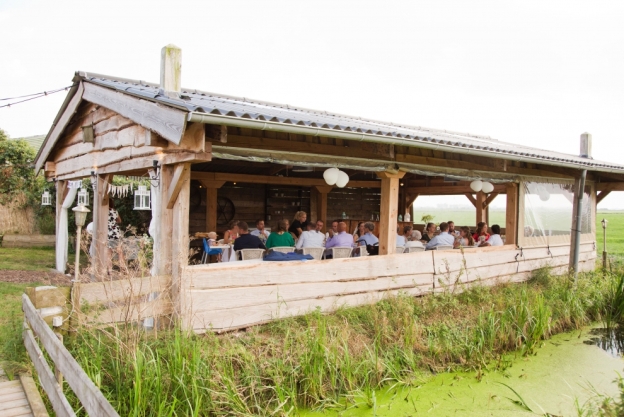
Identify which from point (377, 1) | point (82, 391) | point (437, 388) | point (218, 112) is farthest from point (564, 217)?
point (377, 1)

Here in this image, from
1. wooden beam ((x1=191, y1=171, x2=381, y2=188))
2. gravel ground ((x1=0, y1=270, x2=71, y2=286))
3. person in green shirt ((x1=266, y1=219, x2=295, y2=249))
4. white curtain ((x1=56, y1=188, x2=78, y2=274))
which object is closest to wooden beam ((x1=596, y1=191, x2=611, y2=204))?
wooden beam ((x1=191, y1=171, x2=381, y2=188))

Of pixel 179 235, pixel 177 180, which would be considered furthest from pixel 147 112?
pixel 179 235

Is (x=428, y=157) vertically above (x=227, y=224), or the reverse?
(x=428, y=157)

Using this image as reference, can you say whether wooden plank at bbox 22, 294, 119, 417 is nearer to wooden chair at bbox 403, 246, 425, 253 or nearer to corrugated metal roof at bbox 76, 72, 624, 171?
corrugated metal roof at bbox 76, 72, 624, 171

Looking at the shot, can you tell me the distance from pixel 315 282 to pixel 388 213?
171cm

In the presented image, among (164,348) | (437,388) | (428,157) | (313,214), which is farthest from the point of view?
(313,214)

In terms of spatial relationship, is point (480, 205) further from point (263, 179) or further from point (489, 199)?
point (263, 179)

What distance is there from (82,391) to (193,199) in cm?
957

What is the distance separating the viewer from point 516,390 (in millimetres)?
4863

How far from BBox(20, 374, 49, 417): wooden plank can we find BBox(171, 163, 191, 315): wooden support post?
1443 mm

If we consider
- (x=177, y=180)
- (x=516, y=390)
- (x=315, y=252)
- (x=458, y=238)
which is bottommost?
(x=516, y=390)

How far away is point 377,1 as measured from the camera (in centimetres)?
1820

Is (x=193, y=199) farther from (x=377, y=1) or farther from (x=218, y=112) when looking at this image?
(x=377, y=1)

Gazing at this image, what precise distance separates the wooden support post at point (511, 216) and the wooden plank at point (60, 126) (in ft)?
25.7
